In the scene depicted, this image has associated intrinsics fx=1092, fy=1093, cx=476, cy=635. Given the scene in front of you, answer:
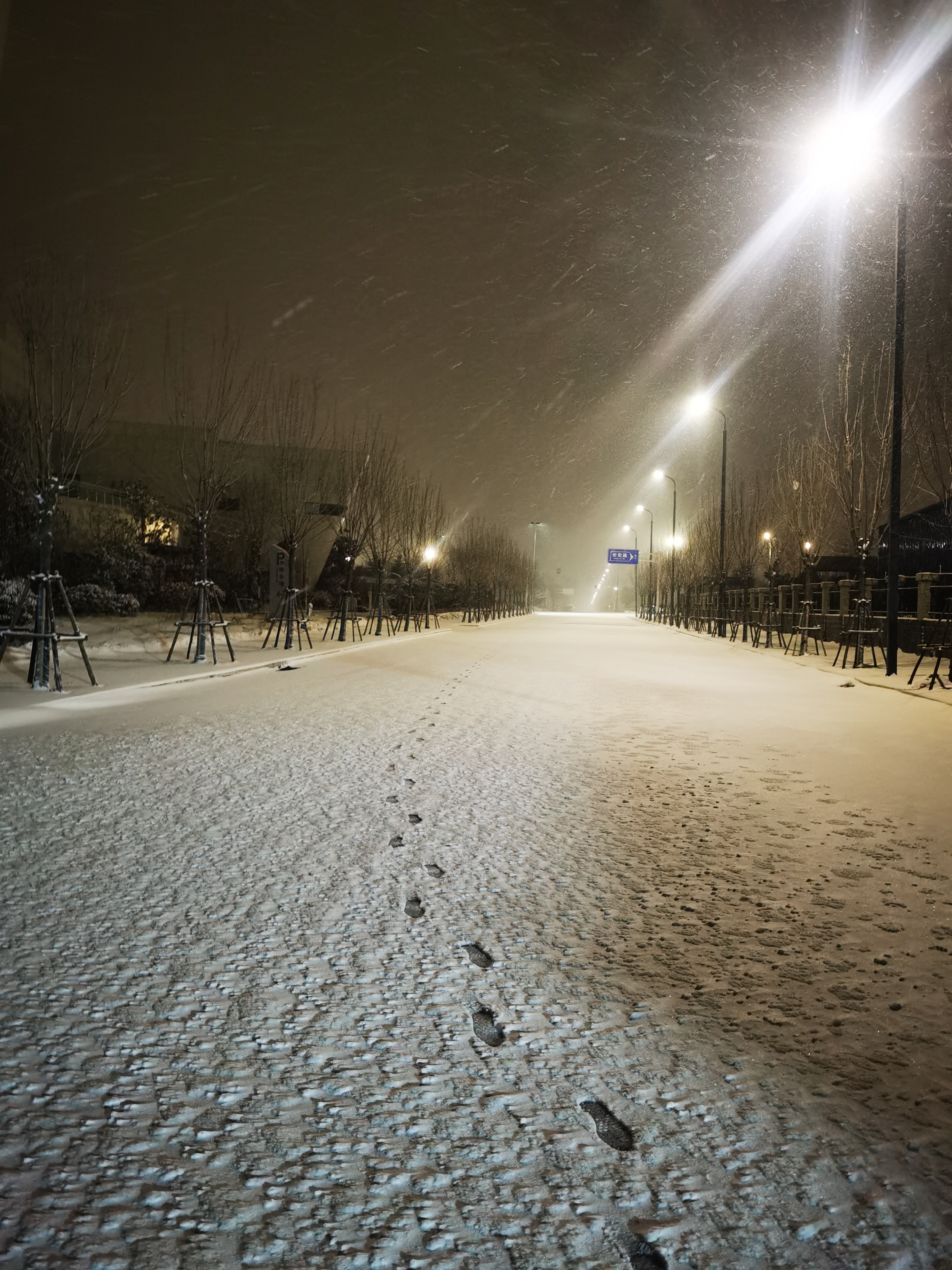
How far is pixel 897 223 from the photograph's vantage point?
66.1ft

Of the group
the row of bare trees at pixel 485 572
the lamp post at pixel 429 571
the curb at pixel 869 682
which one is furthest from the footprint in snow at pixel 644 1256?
the row of bare trees at pixel 485 572

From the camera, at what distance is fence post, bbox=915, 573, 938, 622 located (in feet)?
87.5

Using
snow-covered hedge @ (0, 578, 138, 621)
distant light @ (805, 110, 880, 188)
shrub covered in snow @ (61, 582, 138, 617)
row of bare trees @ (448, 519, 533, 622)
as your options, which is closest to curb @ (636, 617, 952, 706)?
distant light @ (805, 110, 880, 188)

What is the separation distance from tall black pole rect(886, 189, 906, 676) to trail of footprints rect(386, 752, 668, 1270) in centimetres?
1691

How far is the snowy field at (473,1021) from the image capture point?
7.71ft

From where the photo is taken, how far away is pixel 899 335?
20.4 m

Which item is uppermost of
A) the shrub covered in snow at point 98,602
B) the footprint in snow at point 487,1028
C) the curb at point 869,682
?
the shrub covered in snow at point 98,602

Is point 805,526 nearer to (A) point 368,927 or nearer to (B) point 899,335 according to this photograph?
(B) point 899,335

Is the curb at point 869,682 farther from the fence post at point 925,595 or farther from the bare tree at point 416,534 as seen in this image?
the bare tree at point 416,534

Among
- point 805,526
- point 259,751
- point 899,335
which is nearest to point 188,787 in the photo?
point 259,751

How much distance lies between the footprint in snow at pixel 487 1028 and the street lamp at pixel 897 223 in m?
16.7

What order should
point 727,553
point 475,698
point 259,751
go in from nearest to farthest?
point 259,751 < point 475,698 < point 727,553

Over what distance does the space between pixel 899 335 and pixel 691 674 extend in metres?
7.41

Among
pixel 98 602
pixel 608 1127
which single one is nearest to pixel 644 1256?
pixel 608 1127
